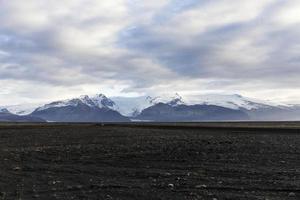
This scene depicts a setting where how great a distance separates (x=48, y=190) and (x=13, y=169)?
6369 mm

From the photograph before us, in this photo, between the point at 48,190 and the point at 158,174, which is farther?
the point at 158,174

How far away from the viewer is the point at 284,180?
16.7 metres

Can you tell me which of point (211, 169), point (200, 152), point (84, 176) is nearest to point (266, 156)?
point (200, 152)

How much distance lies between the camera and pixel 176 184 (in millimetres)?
16094

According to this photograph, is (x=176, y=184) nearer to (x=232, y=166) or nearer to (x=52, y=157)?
(x=232, y=166)

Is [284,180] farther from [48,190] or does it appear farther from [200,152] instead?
[200,152]

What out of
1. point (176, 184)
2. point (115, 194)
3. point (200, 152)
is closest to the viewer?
point (115, 194)

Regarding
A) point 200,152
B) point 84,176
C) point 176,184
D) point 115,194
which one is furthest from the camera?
point 200,152

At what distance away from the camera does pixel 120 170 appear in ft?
67.2

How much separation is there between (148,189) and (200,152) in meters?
13.2

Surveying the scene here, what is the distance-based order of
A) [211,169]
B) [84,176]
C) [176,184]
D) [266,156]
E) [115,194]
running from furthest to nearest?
[266,156], [211,169], [84,176], [176,184], [115,194]

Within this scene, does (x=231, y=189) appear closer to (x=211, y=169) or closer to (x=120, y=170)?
(x=211, y=169)

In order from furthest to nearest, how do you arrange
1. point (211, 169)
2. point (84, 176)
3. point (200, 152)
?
point (200, 152)
point (211, 169)
point (84, 176)

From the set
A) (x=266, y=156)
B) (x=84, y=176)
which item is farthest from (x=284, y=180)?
(x=266, y=156)
